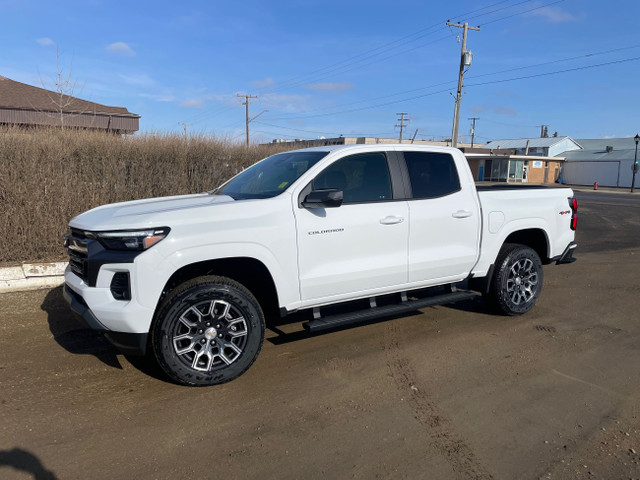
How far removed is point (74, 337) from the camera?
4914 mm

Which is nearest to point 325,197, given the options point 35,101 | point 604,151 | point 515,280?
point 515,280

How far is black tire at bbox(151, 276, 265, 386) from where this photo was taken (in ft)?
12.0

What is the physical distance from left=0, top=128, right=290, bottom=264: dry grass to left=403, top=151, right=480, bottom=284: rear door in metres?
5.25

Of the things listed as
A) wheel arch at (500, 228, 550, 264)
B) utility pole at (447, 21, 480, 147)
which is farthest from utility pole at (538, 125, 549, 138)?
wheel arch at (500, 228, 550, 264)

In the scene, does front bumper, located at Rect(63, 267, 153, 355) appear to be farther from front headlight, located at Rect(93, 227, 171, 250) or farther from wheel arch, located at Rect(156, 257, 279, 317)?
front headlight, located at Rect(93, 227, 171, 250)

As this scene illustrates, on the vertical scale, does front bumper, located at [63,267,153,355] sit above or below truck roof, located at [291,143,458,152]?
below

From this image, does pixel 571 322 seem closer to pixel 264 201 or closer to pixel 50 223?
pixel 264 201

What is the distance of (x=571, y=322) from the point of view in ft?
18.1

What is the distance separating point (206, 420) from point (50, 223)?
16.9ft

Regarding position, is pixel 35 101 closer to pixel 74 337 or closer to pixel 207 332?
pixel 74 337

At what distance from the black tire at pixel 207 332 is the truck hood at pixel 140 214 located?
553mm

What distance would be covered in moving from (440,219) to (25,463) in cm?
394

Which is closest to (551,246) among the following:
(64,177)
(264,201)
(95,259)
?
(264,201)

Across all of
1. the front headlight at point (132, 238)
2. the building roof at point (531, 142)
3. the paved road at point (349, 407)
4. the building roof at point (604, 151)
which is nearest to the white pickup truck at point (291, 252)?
the front headlight at point (132, 238)
